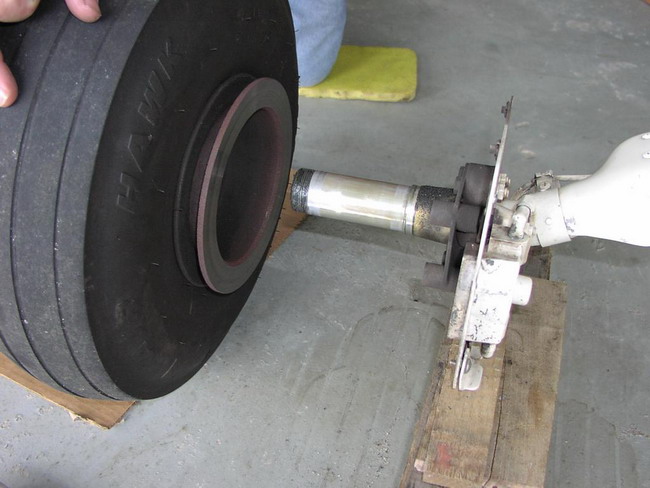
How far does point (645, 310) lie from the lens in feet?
5.07

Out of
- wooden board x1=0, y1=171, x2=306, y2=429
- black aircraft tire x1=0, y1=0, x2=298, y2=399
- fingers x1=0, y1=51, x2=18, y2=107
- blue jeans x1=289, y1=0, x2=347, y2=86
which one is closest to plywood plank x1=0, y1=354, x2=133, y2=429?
wooden board x1=0, y1=171, x2=306, y2=429

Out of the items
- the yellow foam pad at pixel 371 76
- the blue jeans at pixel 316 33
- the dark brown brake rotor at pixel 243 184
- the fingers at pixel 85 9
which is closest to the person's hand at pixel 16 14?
the fingers at pixel 85 9

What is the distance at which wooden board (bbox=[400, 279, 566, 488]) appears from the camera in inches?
41.2

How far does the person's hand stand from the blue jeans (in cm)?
142

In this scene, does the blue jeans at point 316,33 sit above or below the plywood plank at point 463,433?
above

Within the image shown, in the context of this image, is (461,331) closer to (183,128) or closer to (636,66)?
(183,128)

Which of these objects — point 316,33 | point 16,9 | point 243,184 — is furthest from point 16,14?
point 316,33

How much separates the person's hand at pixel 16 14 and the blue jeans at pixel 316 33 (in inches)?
55.8

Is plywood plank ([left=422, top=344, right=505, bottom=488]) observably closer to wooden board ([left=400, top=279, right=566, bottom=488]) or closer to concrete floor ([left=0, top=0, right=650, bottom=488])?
wooden board ([left=400, top=279, right=566, bottom=488])

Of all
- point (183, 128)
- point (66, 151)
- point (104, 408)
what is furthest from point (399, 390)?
point (66, 151)

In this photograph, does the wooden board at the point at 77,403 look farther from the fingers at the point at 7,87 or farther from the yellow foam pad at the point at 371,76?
the yellow foam pad at the point at 371,76

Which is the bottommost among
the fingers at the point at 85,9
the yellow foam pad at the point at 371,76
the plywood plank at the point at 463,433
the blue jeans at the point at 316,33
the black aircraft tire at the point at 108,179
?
the yellow foam pad at the point at 371,76

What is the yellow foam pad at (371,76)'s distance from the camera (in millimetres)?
2256

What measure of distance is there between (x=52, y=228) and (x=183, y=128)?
273 mm
